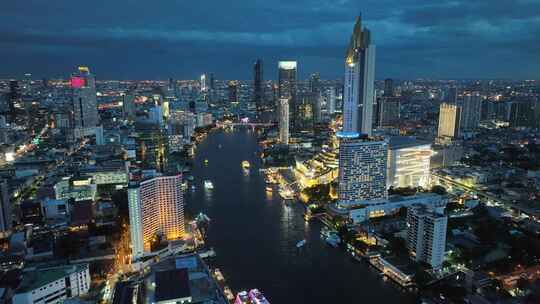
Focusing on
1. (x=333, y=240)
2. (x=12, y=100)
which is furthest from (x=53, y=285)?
(x=12, y=100)

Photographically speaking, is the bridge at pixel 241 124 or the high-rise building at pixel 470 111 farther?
the bridge at pixel 241 124

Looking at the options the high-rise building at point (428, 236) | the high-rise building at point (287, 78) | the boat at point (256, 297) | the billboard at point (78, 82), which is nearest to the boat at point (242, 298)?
the boat at point (256, 297)

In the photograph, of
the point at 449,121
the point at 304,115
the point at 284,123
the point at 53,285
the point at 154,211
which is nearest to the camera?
the point at 53,285

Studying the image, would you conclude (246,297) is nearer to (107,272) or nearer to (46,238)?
(107,272)

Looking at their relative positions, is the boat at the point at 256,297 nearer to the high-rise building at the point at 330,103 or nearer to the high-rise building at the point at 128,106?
the high-rise building at the point at 128,106

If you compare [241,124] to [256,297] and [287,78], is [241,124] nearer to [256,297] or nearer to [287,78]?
[287,78]

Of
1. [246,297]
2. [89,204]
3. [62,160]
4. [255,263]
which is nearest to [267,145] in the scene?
[62,160]

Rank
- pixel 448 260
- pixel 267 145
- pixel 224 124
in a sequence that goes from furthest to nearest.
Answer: pixel 224 124 → pixel 267 145 → pixel 448 260
